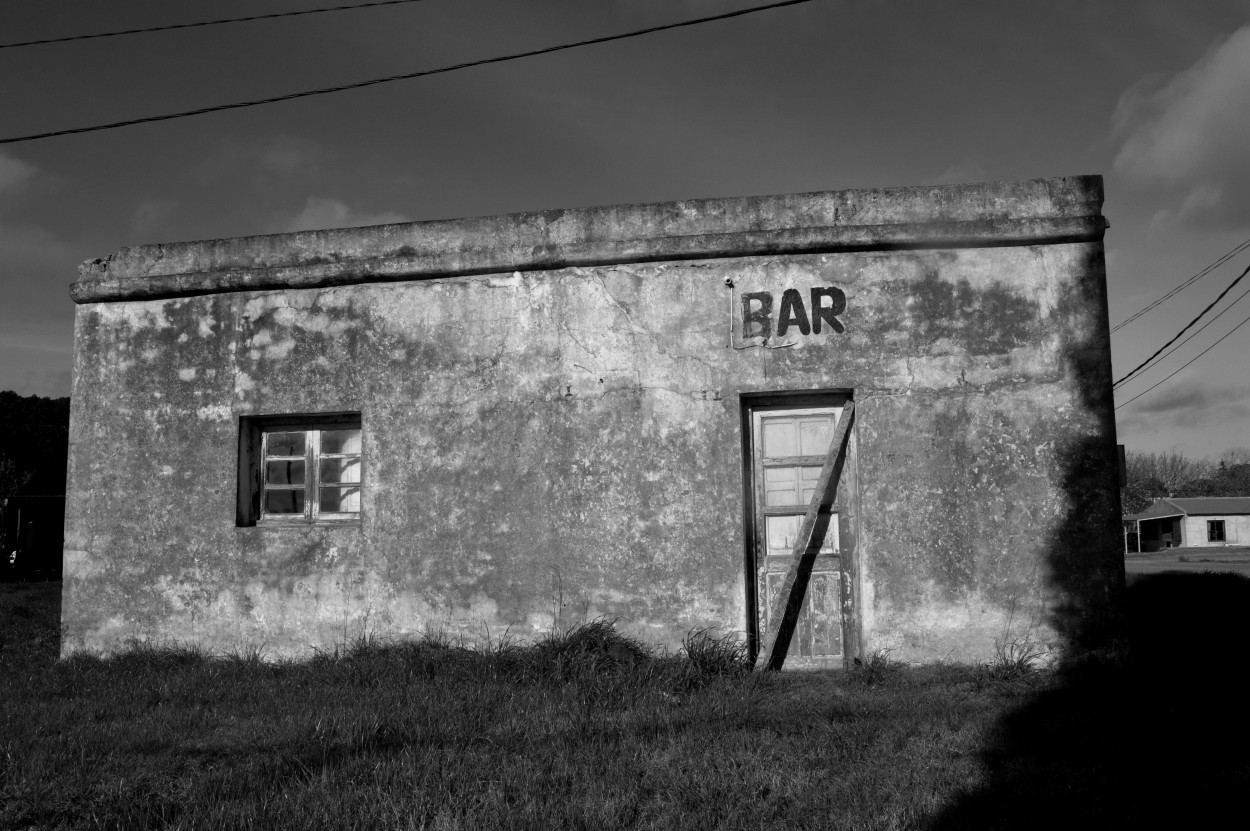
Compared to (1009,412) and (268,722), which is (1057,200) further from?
(268,722)

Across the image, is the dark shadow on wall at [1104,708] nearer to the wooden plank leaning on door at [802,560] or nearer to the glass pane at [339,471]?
the wooden plank leaning on door at [802,560]

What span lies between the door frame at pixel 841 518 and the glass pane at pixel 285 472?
11.7 feet

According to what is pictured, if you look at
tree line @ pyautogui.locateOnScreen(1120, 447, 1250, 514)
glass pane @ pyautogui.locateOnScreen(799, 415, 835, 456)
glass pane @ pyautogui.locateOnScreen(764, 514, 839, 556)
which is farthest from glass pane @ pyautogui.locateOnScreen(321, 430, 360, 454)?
tree line @ pyautogui.locateOnScreen(1120, 447, 1250, 514)

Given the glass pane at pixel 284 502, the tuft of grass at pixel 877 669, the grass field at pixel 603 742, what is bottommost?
the grass field at pixel 603 742

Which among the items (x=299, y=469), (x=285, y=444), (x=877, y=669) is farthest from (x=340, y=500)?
(x=877, y=669)

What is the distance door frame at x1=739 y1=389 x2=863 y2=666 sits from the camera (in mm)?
6949

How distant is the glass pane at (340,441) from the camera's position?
7.75 m

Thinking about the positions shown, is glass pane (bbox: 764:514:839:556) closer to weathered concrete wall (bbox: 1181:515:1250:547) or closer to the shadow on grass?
the shadow on grass

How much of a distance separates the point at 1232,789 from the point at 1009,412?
310 cm

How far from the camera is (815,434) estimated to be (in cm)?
718

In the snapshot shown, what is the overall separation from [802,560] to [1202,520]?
63.6 meters

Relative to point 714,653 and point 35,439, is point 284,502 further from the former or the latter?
point 35,439

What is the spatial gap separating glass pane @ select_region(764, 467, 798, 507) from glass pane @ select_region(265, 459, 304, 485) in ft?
12.1

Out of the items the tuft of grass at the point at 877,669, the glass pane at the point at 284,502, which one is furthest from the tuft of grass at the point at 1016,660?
the glass pane at the point at 284,502
